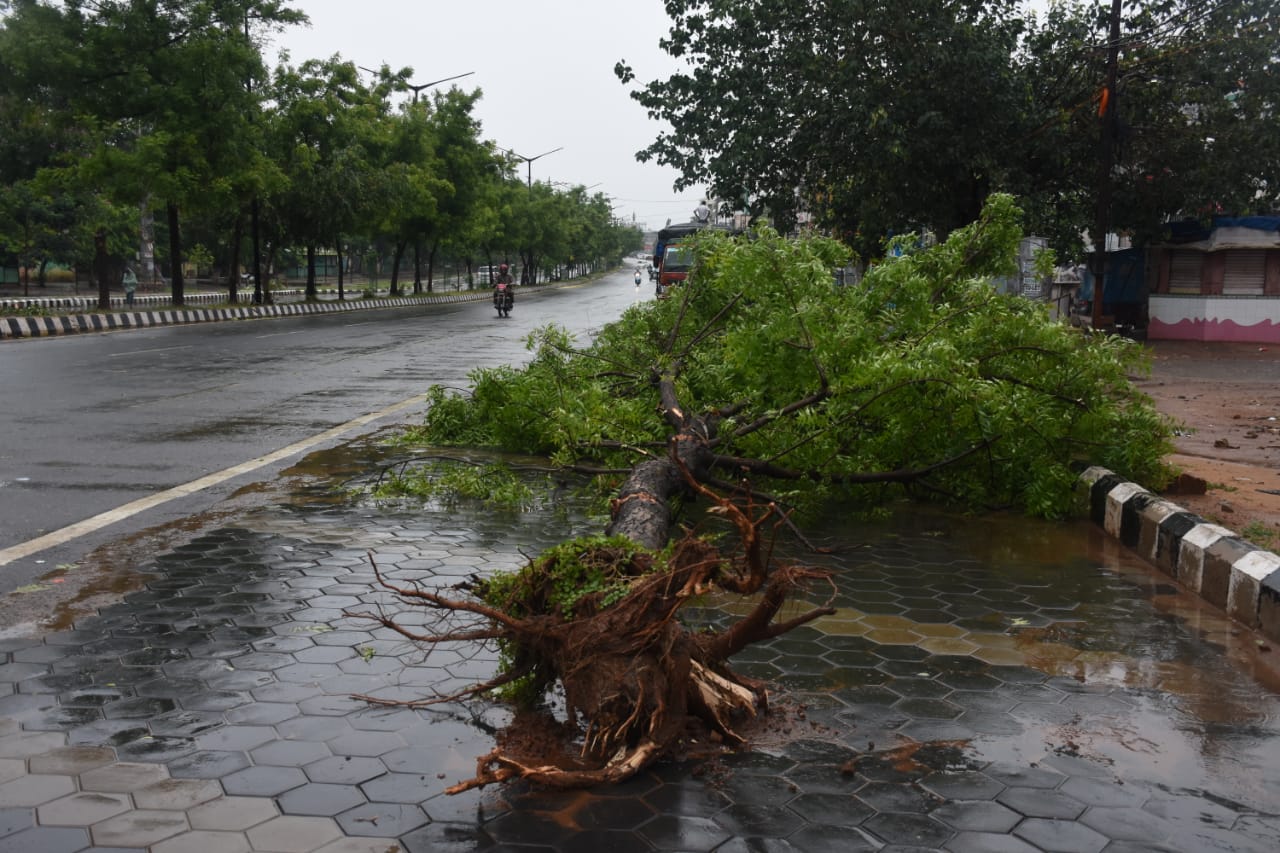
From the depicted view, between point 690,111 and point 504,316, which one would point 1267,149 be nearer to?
point 690,111

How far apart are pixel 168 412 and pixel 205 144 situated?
22.3 m

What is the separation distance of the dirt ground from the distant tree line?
24.5 m

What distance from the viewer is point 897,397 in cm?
686

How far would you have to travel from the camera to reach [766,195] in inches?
926

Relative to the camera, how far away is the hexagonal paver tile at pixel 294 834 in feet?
9.59

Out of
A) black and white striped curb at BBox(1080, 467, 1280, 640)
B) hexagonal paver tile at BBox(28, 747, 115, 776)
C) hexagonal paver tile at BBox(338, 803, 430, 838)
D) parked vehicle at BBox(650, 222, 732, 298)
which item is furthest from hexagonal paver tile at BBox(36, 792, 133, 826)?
parked vehicle at BBox(650, 222, 732, 298)

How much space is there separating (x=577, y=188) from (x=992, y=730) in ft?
354

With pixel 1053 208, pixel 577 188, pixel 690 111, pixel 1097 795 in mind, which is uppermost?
pixel 577 188

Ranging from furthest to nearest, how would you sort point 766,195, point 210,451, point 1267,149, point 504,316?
point 504,316 < point 766,195 < point 1267,149 < point 210,451

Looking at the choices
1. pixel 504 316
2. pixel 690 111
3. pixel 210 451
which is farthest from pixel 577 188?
pixel 210 451

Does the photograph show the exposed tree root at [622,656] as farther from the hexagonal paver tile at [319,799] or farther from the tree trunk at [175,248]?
the tree trunk at [175,248]

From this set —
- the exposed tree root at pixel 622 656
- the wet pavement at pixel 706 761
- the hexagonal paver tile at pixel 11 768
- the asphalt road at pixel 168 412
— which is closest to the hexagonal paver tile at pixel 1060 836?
the wet pavement at pixel 706 761

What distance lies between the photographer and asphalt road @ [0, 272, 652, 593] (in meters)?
6.95

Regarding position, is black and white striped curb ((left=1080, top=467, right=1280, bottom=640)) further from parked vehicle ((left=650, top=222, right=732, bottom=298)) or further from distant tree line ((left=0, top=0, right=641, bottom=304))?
distant tree line ((left=0, top=0, right=641, bottom=304))
